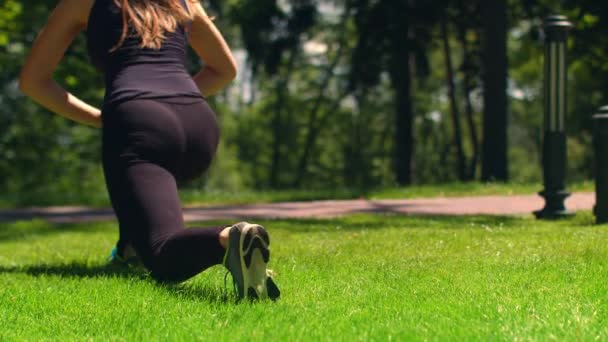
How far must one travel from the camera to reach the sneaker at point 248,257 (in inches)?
155

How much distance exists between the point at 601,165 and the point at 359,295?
16.3 feet

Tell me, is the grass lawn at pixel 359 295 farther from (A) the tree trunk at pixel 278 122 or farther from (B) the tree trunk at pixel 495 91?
(A) the tree trunk at pixel 278 122

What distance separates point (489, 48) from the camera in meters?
18.8

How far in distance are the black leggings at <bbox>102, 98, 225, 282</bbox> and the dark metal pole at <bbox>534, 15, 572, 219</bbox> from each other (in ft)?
19.9

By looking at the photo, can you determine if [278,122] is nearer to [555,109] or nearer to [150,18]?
[555,109]

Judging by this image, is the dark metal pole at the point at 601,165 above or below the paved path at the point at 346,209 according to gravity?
above

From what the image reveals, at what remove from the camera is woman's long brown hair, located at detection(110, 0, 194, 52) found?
4426 mm

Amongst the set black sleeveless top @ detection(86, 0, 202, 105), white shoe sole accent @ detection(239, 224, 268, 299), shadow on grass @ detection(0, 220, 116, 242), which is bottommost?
shadow on grass @ detection(0, 220, 116, 242)

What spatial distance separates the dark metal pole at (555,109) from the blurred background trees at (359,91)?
1.05 feet

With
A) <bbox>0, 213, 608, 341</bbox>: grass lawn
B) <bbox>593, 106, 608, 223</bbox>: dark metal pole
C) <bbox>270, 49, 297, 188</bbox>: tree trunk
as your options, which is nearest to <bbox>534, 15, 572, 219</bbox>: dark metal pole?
<bbox>593, 106, 608, 223</bbox>: dark metal pole

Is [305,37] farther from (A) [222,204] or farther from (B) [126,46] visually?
(B) [126,46]

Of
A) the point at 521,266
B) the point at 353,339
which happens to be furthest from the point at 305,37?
the point at 353,339

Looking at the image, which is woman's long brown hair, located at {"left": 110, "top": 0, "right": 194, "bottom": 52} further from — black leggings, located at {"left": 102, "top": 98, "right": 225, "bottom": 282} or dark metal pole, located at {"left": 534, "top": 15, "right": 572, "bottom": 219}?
dark metal pole, located at {"left": 534, "top": 15, "right": 572, "bottom": 219}

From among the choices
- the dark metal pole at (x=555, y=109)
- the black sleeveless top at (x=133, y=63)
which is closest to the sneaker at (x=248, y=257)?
the black sleeveless top at (x=133, y=63)
